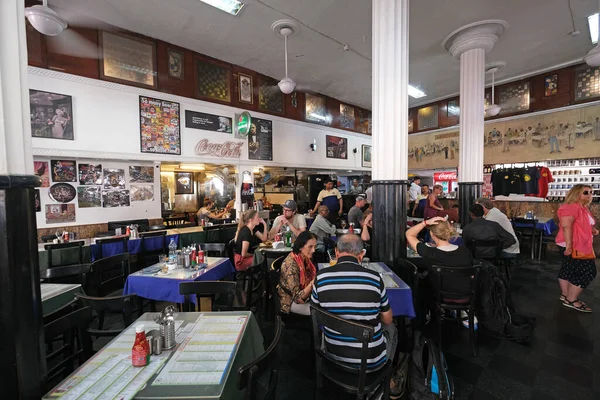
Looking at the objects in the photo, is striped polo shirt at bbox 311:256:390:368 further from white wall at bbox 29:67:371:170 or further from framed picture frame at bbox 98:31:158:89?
framed picture frame at bbox 98:31:158:89

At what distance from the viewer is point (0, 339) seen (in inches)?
50.0

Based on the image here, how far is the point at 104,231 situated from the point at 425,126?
12.7 meters

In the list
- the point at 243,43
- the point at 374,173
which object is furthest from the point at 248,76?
the point at 374,173

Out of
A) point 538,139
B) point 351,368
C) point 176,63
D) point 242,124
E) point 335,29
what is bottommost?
point 351,368

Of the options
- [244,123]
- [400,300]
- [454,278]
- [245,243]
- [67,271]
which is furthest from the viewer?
Result: [244,123]

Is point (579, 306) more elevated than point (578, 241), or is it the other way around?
point (578, 241)

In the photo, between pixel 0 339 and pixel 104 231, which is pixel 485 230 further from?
pixel 104 231

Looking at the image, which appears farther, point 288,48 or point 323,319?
point 288,48

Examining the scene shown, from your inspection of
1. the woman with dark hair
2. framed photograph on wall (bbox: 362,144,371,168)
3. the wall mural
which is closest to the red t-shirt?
the wall mural

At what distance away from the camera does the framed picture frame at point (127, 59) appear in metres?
6.34

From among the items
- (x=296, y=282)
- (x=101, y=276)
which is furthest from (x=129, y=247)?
(x=296, y=282)

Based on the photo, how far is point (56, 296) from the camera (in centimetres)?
284

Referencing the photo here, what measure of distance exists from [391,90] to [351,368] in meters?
3.44

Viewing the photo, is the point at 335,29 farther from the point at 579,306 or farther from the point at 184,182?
the point at 184,182
